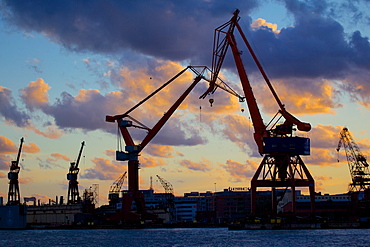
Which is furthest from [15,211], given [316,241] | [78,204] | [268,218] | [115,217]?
[316,241]

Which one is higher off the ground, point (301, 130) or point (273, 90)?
point (273, 90)

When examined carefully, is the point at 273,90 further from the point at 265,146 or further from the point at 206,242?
the point at 206,242

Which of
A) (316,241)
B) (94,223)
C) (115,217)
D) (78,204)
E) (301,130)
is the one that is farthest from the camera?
(78,204)

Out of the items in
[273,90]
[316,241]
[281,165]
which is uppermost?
[273,90]

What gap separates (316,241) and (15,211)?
3748 inches

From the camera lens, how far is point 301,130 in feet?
357

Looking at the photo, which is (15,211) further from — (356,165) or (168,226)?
(356,165)

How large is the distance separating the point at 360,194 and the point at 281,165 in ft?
176

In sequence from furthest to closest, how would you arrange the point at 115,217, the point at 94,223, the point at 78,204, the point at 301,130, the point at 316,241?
the point at 78,204
the point at 94,223
the point at 115,217
the point at 301,130
the point at 316,241

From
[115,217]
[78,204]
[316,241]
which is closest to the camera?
[316,241]

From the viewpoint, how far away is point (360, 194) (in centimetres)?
15750

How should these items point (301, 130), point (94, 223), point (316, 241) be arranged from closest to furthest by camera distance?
point (316, 241), point (301, 130), point (94, 223)

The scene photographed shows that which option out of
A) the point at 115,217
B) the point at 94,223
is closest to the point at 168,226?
the point at 115,217

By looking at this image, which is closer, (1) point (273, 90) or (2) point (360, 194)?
(1) point (273, 90)
